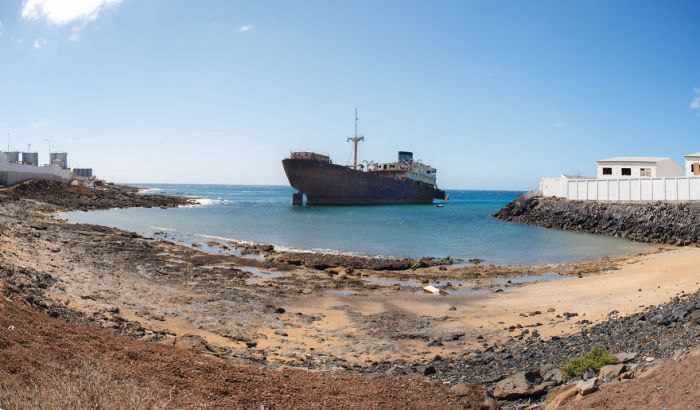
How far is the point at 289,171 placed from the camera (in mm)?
75000

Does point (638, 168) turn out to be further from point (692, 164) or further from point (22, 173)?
point (22, 173)

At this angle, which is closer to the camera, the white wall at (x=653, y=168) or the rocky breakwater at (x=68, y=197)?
the white wall at (x=653, y=168)

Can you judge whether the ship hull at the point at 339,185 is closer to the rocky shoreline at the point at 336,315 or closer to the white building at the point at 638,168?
the white building at the point at 638,168

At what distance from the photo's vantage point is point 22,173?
6744 cm

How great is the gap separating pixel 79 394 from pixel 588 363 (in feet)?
21.7

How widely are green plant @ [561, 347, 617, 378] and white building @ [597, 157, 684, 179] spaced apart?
46721mm

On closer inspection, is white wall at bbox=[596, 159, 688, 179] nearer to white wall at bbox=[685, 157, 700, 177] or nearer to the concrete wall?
white wall at bbox=[685, 157, 700, 177]

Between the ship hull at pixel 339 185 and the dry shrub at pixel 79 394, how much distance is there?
226 feet

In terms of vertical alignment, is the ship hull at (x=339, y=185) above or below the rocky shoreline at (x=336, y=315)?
above

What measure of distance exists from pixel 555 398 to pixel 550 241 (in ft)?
99.6

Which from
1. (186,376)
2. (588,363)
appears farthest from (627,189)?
(186,376)

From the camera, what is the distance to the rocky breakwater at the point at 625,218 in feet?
117

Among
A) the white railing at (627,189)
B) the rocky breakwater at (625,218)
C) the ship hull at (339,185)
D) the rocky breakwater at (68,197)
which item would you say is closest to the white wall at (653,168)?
the white railing at (627,189)

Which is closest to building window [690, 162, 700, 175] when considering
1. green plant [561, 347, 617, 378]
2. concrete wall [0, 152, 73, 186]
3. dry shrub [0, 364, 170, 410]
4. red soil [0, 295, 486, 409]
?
green plant [561, 347, 617, 378]
